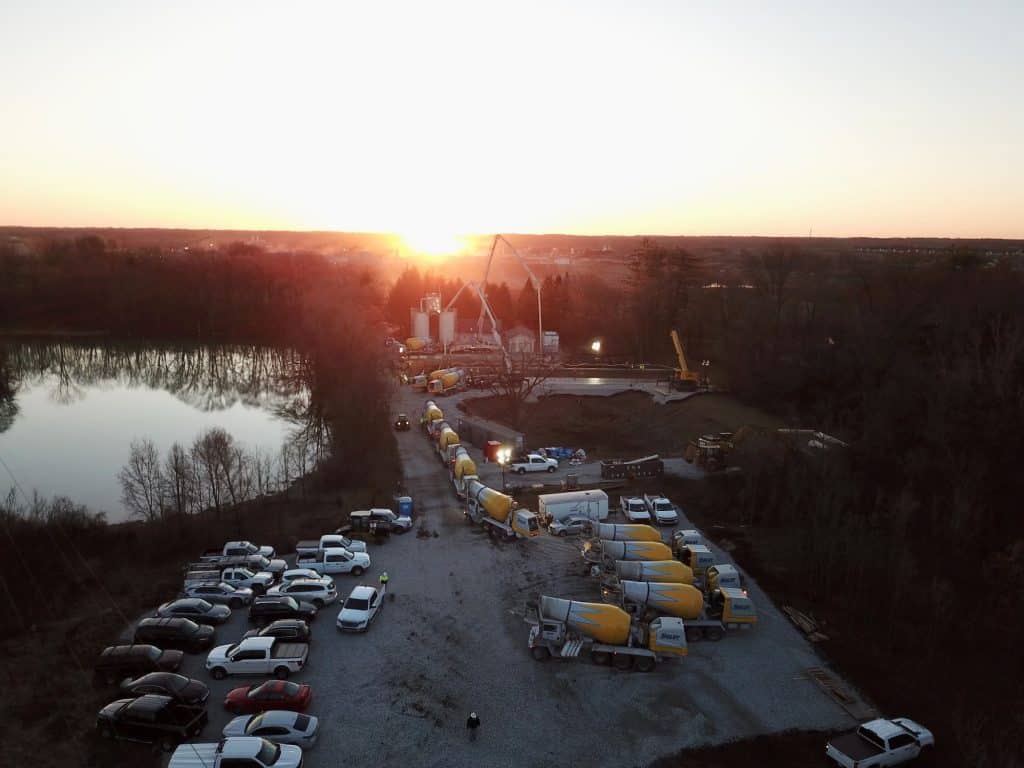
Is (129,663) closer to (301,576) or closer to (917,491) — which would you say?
(301,576)

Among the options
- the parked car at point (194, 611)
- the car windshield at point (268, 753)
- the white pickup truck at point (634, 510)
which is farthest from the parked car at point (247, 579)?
the white pickup truck at point (634, 510)

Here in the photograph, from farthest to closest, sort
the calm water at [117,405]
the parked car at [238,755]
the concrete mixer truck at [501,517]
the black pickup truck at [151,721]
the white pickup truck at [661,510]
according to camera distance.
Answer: the calm water at [117,405] → the white pickup truck at [661,510] → the concrete mixer truck at [501,517] → the black pickup truck at [151,721] → the parked car at [238,755]

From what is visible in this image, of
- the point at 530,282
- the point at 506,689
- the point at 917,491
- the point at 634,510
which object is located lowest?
the point at 506,689

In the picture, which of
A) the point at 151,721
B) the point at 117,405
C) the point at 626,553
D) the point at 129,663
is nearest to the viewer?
the point at 151,721

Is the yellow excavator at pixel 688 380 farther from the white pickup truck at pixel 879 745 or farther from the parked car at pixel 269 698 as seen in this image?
the parked car at pixel 269 698

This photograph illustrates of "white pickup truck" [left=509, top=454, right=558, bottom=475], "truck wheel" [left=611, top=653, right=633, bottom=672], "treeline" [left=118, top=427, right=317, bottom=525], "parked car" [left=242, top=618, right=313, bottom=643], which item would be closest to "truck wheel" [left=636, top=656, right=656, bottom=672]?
"truck wheel" [left=611, top=653, right=633, bottom=672]

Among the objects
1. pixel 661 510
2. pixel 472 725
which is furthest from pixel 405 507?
pixel 472 725

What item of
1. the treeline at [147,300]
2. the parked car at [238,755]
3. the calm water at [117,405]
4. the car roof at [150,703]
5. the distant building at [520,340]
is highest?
the treeline at [147,300]

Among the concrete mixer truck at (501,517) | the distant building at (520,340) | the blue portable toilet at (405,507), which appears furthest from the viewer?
the distant building at (520,340)
